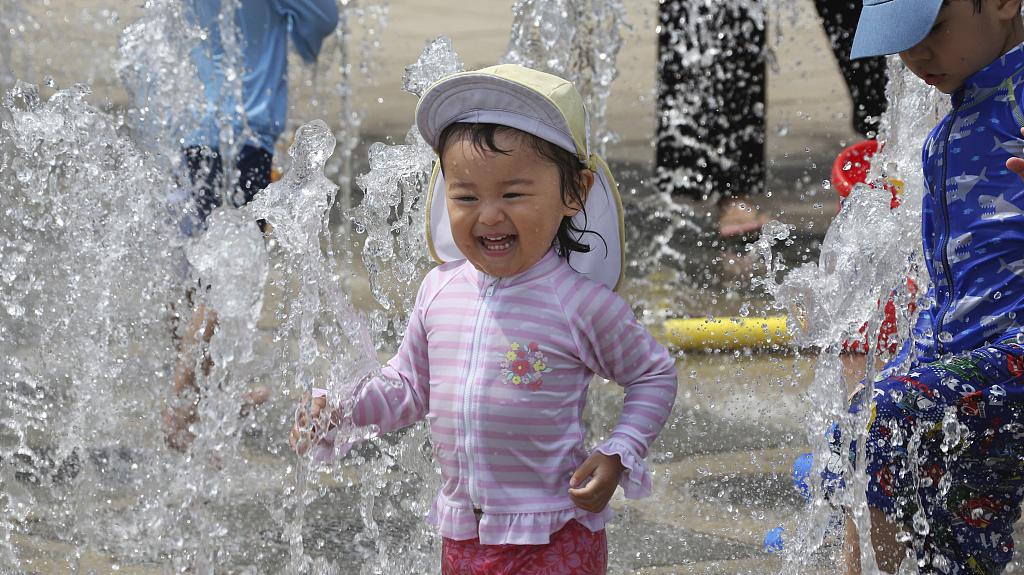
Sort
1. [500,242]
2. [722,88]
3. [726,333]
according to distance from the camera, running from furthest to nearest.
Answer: [722,88], [726,333], [500,242]

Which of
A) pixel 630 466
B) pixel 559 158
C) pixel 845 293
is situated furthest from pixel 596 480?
pixel 845 293

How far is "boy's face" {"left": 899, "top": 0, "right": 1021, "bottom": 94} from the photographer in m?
2.43

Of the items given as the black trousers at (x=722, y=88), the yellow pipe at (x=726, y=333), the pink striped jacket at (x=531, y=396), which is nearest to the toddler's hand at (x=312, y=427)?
the pink striped jacket at (x=531, y=396)

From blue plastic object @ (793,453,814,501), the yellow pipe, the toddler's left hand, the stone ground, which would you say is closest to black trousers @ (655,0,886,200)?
the stone ground

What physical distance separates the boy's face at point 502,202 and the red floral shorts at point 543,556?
44 centimetres

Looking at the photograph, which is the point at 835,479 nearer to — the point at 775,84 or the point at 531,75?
the point at 531,75

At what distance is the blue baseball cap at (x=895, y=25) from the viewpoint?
2389 millimetres

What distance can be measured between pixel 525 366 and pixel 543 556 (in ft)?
0.99

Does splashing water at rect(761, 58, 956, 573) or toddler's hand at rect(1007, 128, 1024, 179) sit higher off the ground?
toddler's hand at rect(1007, 128, 1024, 179)

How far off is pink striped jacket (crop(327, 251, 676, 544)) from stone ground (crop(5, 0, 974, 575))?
2.92 ft

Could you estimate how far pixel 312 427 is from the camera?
7.59 feet

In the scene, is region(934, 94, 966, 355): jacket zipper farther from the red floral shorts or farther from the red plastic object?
the red plastic object

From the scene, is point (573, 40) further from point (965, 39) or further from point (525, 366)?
point (525, 366)

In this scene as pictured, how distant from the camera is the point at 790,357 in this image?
466cm
